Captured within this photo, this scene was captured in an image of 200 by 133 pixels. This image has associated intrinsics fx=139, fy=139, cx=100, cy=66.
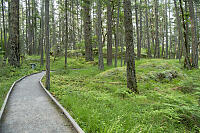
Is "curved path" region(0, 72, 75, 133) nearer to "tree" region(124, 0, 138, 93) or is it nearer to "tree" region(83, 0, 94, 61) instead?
"tree" region(124, 0, 138, 93)

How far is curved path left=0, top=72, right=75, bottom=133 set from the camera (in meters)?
3.83

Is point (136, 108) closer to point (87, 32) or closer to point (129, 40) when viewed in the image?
point (129, 40)

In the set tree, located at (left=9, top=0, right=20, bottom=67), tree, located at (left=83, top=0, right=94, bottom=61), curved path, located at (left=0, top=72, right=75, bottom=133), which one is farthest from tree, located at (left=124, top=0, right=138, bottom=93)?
Result: tree, located at (left=83, top=0, right=94, bottom=61)

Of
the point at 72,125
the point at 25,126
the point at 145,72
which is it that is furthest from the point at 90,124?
the point at 145,72

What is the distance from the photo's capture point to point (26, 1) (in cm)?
2977

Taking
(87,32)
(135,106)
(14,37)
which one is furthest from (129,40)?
(87,32)

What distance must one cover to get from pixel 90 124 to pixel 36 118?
6.73 feet

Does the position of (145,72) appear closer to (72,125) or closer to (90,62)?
(72,125)

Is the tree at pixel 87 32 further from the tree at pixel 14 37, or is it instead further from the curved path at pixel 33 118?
the curved path at pixel 33 118

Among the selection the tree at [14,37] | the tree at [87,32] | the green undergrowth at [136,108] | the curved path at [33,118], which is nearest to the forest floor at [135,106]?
the green undergrowth at [136,108]

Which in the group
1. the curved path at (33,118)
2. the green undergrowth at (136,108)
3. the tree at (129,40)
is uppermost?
the tree at (129,40)

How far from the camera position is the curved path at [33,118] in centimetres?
383

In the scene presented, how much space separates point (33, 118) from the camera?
14.9 feet

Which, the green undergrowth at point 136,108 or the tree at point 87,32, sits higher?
the tree at point 87,32
